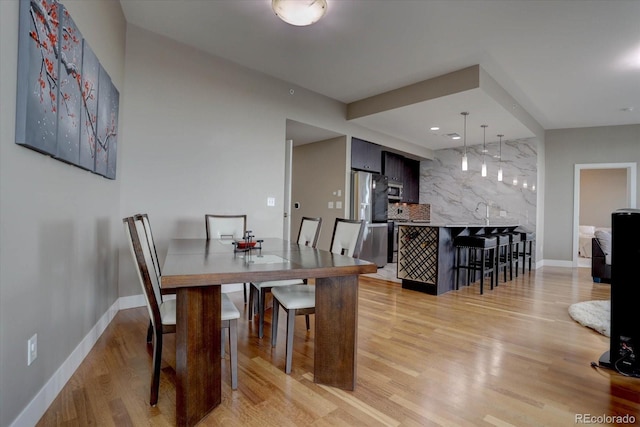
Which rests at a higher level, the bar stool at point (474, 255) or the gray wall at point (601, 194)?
the gray wall at point (601, 194)

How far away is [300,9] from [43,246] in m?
2.34

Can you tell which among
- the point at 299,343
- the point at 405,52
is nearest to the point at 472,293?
the point at 299,343

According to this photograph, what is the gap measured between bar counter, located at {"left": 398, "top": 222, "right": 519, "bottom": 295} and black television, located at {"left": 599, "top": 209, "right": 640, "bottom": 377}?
198 centimetres

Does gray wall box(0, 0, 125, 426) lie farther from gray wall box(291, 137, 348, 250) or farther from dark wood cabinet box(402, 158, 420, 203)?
dark wood cabinet box(402, 158, 420, 203)

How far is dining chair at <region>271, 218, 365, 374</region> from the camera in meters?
1.95

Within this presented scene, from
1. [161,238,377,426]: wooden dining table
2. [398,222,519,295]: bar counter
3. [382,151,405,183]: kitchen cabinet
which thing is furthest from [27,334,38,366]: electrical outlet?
[382,151,405,183]: kitchen cabinet

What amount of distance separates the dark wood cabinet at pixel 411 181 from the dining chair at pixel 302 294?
519cm

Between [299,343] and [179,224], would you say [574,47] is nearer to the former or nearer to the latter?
[299,343]

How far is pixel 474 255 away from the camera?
464cm

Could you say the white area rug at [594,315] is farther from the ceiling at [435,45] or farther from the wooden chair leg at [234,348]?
the wooden chair leg at [234,348]

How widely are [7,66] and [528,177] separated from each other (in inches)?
289

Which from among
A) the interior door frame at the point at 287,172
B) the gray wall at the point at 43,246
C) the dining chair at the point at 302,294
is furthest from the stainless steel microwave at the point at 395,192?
the gray wall at the point at 43,246

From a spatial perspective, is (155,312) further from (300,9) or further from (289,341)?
(300,9)

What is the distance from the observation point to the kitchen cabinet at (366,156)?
5621 millimetres
